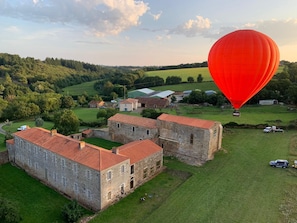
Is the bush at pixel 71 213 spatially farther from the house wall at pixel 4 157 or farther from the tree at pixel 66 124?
the tree at pixel 66 124

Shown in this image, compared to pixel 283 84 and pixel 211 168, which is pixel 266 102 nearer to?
pixel 283 84

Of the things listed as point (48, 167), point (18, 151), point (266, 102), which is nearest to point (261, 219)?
point (48, 167)

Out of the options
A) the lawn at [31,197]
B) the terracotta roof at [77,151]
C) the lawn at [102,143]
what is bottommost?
the lawn at [31,197]

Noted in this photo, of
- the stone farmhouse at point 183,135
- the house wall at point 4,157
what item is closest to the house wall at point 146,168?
the stone farmhouse at point 183,135

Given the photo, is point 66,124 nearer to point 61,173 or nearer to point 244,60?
point 61,173

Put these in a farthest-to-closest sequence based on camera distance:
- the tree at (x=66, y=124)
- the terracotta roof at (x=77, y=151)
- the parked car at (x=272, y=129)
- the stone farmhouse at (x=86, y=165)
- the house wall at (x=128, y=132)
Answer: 1. the parked car at (x=272, y=129)
2. the tree at (x=66, y=124)
3. the house wall at (x=128, y=132)
4. the terracotta roof at (x=77, y=151)
5. the stone farmhouse at (x=86, y=165)

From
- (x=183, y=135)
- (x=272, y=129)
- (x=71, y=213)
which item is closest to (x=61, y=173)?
(x=71, y=213)
